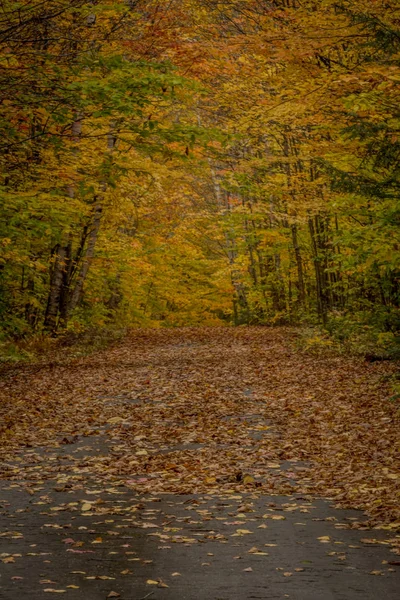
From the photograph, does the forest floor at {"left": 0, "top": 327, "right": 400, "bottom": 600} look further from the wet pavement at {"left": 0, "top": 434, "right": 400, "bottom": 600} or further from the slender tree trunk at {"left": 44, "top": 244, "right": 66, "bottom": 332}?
the slender tree trunk at {"left": 44, "top": 244, "right": 66, "bottom": 332}

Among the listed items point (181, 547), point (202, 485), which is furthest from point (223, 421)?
point (181, 547)

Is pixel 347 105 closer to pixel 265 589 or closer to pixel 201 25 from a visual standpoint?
pixel 265 589

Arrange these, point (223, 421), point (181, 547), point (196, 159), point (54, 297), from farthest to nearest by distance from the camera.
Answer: point (54, 297) < point (196, 159) < point (223, 421) < point (181, 547)

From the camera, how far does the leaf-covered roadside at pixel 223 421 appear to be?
8336mm

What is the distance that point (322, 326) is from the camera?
23344 millimetres

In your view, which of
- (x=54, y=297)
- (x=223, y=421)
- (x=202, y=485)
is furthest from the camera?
(x=54, y=297)

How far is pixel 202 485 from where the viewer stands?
8.20 m

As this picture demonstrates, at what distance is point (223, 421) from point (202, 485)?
3.56 m

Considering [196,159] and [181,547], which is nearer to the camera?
[181,547]

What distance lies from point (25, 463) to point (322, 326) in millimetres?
15346

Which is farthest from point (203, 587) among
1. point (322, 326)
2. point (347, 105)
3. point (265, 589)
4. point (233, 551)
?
point (322, 326)

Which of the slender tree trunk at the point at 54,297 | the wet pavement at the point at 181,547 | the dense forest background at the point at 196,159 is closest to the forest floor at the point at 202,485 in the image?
the wet pavement at the point at 181,547

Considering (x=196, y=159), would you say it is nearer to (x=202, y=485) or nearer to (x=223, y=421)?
(x=223, y=421)

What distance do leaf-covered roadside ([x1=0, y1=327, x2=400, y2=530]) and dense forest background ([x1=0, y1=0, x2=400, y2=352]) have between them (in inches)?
69.6
